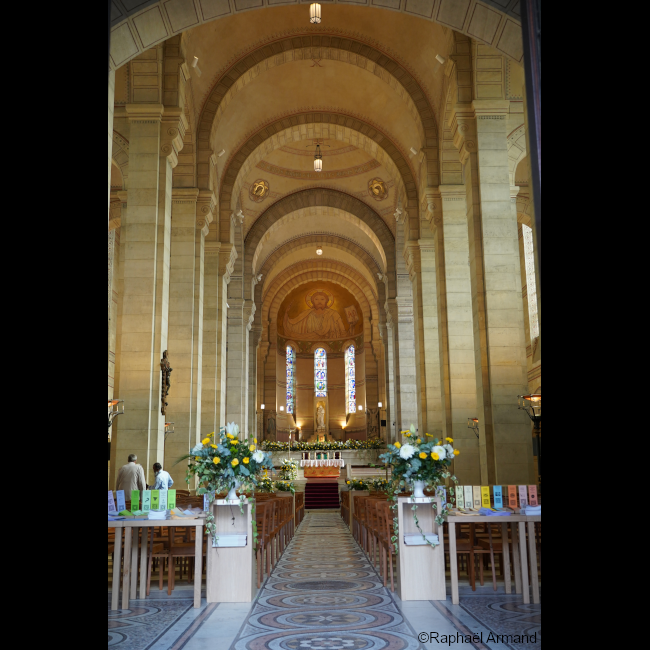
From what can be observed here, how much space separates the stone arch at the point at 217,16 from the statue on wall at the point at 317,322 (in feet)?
104

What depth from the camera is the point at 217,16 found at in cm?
895

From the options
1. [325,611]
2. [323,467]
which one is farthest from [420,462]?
[323,467]

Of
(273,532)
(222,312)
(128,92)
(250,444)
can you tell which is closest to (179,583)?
(273,532)

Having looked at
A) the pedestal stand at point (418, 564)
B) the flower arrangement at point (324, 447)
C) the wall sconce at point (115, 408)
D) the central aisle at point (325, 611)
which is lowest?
the central aisle at point (325, 611)

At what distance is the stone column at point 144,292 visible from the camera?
10.5 meters

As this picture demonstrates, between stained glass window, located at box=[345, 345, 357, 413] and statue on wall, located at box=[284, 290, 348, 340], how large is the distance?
1292mm

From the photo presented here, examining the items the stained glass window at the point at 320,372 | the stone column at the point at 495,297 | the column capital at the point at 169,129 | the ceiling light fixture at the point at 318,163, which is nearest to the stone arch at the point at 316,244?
the ceiling light fixture at the point at 318,163

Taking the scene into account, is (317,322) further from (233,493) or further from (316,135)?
(233,493)

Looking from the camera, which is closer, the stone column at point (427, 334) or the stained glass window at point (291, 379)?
the stone column at point (427, 334)

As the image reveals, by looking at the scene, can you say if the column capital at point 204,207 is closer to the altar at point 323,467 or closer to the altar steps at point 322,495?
the altar steps at point 322,495

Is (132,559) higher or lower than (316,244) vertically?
lower

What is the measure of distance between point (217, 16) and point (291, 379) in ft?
107
